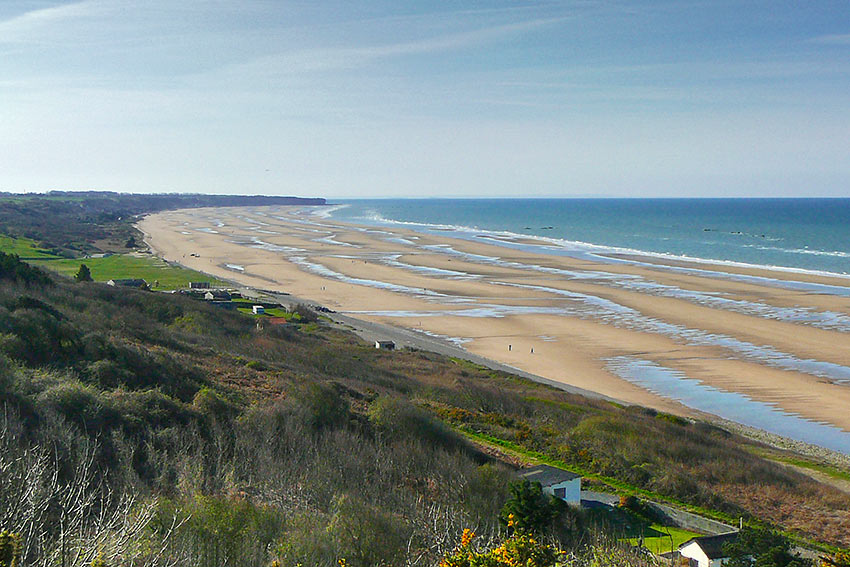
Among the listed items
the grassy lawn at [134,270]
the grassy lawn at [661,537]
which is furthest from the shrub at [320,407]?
A: the grassy lawn at [134,270]

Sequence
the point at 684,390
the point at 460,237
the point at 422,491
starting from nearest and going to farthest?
1. the point at 422,491
2. the point at 684,390
3. the point at 460,237

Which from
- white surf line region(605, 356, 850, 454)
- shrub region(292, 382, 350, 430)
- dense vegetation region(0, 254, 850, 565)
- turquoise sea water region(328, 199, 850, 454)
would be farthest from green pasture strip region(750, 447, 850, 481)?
shrub region(292, 382, 350, 430)

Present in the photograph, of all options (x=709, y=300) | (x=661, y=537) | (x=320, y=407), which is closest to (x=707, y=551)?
(x=661, y=537)

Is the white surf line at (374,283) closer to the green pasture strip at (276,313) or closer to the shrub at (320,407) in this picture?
Result: the green pasture strip at (276,313)

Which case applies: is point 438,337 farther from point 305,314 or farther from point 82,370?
point 82,370

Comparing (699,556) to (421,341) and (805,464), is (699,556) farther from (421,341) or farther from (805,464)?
(421,341)

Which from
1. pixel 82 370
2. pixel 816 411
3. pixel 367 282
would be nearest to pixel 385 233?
pixel 367 282

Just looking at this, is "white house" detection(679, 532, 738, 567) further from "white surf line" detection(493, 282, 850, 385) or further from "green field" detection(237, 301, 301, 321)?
"green field" detection(237, 301, 301, 321)
